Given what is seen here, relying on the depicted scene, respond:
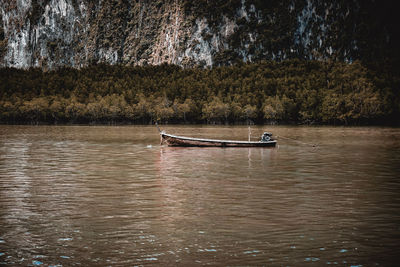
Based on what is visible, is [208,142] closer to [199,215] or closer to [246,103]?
[199,215]

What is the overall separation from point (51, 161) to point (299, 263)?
2881cm

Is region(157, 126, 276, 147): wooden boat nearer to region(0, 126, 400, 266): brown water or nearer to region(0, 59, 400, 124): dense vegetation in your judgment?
region(0, 126, 400, 266): brown water

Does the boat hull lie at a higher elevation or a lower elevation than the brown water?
higher

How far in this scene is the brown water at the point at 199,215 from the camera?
1339 cm

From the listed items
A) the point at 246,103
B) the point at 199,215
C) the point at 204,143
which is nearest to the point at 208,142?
the point at 204,143

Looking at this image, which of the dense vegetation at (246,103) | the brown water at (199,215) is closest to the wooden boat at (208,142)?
the brown water at (199,215)

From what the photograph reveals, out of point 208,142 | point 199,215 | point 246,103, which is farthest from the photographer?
point 246,103

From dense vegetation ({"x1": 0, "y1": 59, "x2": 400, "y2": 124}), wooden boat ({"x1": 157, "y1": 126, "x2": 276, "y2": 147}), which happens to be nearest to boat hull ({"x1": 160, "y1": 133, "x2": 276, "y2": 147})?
wooden boat ({"x1": 157, "y1": 126, "x2": 276, "y2": 147})

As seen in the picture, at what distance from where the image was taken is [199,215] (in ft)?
59.8

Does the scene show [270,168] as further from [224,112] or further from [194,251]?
[224,112]

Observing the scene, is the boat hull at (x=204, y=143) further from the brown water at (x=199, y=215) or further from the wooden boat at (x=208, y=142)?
the brown water at (x=199, y=215)

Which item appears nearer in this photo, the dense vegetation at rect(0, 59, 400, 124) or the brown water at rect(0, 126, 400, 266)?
the brown water at rect(0, 126, 400, 266)

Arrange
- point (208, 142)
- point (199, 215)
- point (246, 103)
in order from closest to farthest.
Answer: point (199, 215)
point (208, 142)
point (246, 103)

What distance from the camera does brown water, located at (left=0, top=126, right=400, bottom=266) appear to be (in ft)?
43.9
